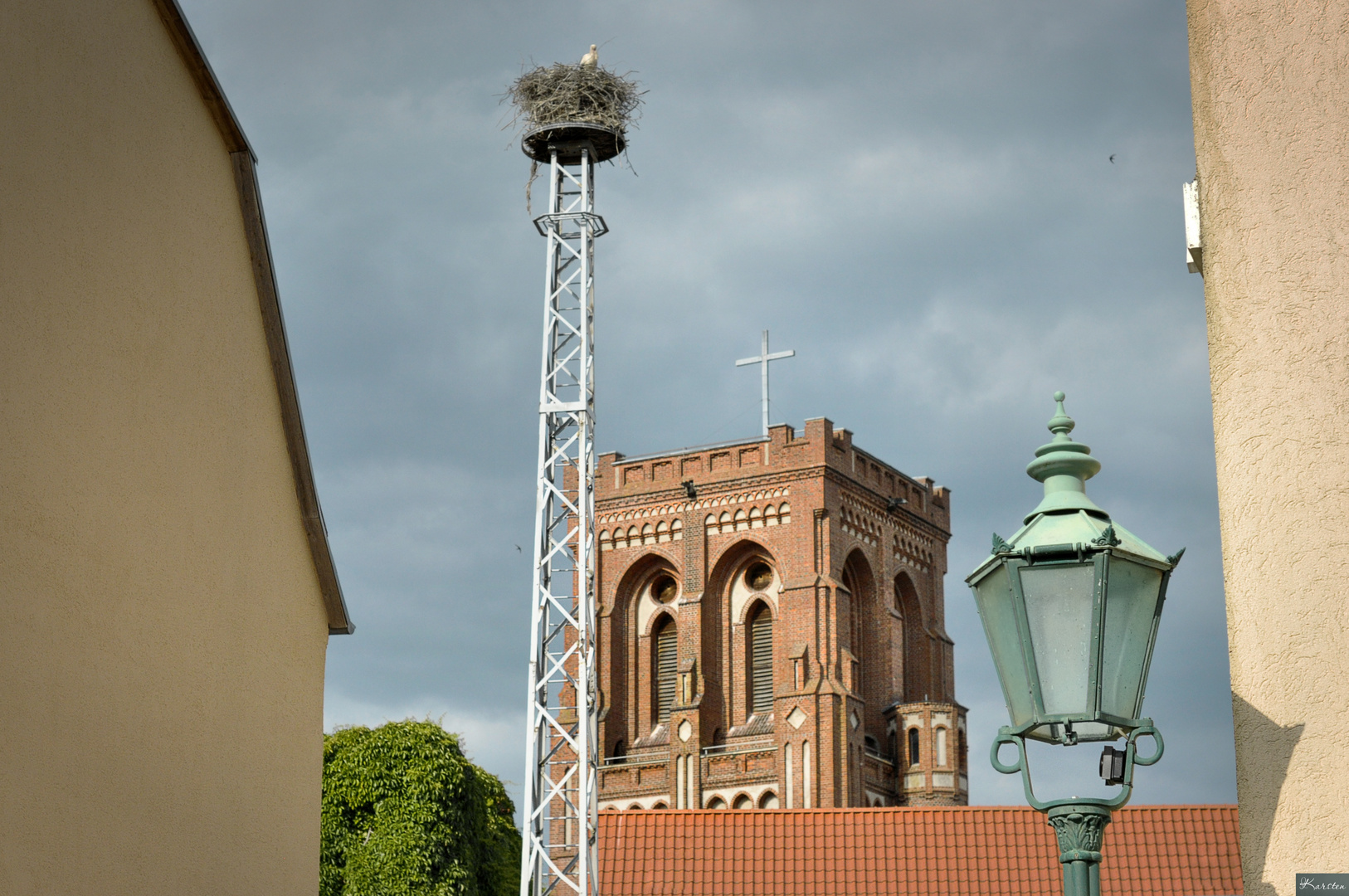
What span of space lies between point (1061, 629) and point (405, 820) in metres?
26.7

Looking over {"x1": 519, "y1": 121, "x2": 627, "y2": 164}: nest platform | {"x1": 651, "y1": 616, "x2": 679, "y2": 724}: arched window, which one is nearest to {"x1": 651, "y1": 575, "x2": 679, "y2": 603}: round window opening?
{"x1": 651, "y1": 616, "x2": 679, "y2": 724}: arched window

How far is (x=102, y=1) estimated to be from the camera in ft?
27.8

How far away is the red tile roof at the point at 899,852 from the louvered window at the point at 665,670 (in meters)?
19.7

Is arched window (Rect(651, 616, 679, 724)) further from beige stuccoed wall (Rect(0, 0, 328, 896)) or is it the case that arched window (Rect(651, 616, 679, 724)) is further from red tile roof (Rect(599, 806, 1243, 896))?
beige stuccoed wall (Rect(0, 0, 328, 896))

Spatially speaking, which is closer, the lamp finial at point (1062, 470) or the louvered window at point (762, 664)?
the lamp finial at point (1062, 470)

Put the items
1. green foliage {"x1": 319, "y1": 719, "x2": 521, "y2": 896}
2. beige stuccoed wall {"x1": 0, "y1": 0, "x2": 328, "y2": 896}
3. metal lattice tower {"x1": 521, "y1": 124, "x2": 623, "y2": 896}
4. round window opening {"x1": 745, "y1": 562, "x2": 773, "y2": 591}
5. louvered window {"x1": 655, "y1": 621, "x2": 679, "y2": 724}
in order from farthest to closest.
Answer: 1. louvered window {"x1": 655, "y1": 621, "x2": 679, "y2": 724}
2. round window opening {"x1": 745, "y1": 562, "x2": 773, "y2": 591}
3. green foliage {"x1": 319, "y1": 719, "x2": 521, "y2": 896}
4. metal lattice tower {"x1": 521, "y1": 124, "x2": 623, "y2": 896}
5. beige stuccoed wall {"x1": 0, "y1": 0, "x2": 328, "y2": 896}

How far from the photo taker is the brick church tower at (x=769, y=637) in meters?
43.0

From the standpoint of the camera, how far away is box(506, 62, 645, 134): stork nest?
22.1 metres

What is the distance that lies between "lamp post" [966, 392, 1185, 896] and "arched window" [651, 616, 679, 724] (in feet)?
132

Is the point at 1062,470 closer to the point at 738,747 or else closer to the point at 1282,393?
the point at 1282,393

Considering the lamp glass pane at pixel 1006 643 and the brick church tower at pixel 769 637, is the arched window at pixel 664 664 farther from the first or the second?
the lamp glass pane at pixel 1006 643

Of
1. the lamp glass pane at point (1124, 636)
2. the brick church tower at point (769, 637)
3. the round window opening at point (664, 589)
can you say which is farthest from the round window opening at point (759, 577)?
the lamp glass pane at point (1124, 636)

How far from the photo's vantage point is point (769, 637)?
1761 inches

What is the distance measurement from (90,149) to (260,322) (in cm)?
247
